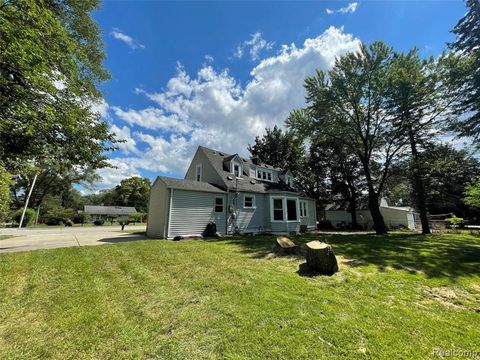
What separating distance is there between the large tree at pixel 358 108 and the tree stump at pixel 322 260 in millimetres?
14879

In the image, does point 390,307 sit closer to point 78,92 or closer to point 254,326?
point 254,326

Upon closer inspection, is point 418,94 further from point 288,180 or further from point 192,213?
point 192,213

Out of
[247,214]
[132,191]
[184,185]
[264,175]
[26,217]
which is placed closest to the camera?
[184,185]

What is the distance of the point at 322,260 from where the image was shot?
6121 millimetres

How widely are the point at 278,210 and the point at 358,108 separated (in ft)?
37.5

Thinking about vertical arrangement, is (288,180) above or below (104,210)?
above

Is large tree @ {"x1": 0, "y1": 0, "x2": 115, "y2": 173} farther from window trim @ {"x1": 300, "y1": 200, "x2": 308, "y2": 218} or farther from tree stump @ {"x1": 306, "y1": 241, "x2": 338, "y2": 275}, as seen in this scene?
window trim @ {"x1": 300, "y1": 200, "x2": 308, "y2": 218}

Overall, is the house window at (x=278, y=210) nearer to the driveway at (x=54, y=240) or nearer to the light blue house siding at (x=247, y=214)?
the light blue house siding at (x=247, y=214)

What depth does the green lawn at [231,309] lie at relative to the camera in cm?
294

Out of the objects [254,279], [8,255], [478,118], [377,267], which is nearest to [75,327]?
[254,279]

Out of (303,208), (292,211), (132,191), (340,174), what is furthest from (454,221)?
(132,191)

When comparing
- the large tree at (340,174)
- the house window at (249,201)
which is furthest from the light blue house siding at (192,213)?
the large tree at (340,174)

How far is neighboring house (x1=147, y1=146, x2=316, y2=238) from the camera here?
43.5ft

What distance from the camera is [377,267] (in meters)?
6.71
